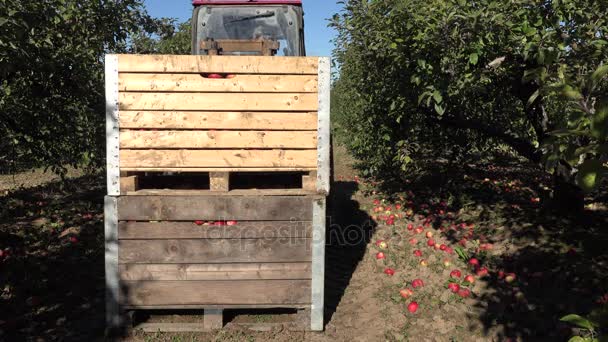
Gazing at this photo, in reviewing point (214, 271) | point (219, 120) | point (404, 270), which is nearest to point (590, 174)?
point (219, 120)

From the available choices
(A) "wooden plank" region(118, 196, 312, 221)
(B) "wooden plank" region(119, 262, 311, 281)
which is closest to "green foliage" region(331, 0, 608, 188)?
(A) "wooden plank" region(118, 196, 312, 221)

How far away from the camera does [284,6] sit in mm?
6023

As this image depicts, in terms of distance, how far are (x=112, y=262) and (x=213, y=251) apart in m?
0.84

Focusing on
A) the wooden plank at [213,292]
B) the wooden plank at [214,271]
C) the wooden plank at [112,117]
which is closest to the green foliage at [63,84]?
the wooden plank at [112,117]

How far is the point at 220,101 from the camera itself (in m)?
3.54

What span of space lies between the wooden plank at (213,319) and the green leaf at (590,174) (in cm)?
334

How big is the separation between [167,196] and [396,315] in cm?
245

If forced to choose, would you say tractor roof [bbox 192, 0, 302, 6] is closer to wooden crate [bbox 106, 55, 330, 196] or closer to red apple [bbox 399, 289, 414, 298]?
wooden crate [bbox 106, 55, 330, 196]

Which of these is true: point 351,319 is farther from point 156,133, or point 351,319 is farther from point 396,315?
point 156,133

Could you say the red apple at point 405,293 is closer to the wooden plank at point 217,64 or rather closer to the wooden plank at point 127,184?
the wooden plank at point 217,64

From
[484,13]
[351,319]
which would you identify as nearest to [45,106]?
[351,319]

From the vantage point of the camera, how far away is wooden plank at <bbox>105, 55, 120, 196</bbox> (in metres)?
3.44

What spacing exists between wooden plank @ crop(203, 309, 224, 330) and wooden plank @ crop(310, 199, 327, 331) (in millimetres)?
804

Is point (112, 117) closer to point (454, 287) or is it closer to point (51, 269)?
point (51, 269)
